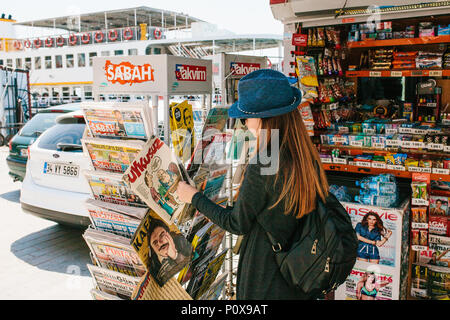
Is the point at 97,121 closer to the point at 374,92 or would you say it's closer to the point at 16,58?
the point at 374,92

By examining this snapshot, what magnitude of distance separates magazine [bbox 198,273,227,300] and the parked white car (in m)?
1.85

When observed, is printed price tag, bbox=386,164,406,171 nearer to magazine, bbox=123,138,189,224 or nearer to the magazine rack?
the magazine rack

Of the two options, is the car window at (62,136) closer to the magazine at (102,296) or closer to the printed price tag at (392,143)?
the magazine at (102,296)

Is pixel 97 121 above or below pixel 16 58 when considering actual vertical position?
below

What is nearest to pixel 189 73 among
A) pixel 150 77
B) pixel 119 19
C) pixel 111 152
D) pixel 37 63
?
pixel 150 77

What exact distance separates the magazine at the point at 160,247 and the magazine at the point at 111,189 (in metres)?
0.12

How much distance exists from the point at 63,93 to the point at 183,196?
3314 cm

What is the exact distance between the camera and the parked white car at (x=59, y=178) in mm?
4148

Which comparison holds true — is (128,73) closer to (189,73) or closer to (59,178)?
(189,73)

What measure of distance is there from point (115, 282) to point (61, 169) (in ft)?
8.17

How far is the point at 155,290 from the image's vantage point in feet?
6.77

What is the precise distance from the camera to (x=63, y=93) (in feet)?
104

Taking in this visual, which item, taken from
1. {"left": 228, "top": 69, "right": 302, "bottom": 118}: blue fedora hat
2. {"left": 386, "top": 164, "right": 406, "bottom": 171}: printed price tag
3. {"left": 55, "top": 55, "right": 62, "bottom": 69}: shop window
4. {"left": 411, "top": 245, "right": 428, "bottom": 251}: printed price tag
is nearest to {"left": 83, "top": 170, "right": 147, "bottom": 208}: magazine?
{"left": 228, "top": 69, "right": 302, "bottom": 118}: blue fedora hat
